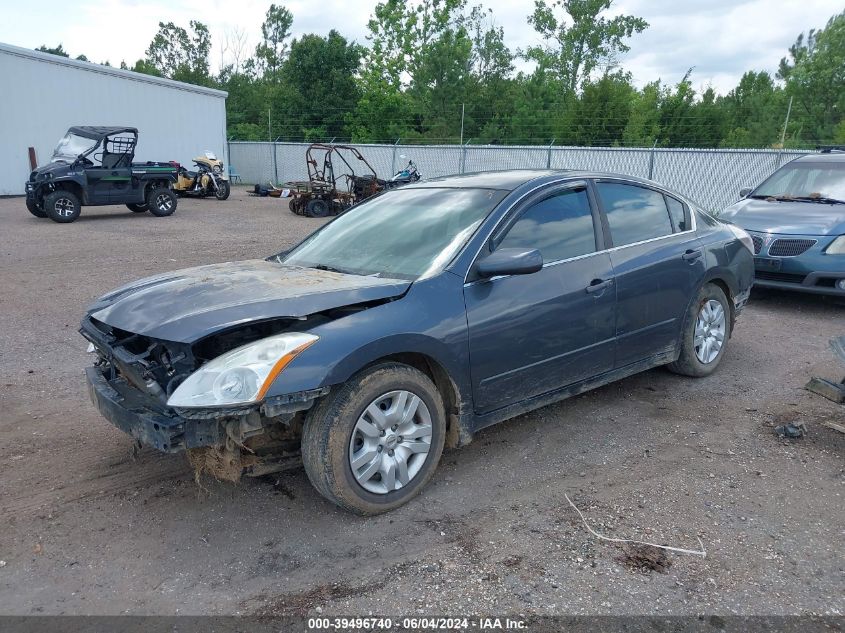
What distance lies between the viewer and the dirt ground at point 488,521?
106 inches

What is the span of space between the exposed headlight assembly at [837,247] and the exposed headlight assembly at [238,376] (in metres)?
6.50

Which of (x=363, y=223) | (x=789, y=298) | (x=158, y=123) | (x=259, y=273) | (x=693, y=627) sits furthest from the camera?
(x=158, y=123)

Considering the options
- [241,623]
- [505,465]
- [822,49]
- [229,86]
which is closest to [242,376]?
[241,623]

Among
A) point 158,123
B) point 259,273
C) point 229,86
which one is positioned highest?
point 229,86

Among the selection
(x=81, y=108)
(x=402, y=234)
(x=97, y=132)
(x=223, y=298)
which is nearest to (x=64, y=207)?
(x=97, y=132)

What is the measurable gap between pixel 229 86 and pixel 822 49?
41.1m

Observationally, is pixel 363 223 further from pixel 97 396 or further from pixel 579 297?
pixel 97 396

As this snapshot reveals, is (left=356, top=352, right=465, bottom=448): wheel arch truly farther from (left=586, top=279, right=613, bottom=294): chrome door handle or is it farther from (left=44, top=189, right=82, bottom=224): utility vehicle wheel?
(left=44, top=189, right=82, bottom=224): utility vehicle wheel

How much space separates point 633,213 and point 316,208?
14949 mm

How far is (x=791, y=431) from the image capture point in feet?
13.9

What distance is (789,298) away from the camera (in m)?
8.34

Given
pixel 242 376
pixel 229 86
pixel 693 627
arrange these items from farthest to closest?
pixel 229 86, pixel 242 376, pixel 693 627

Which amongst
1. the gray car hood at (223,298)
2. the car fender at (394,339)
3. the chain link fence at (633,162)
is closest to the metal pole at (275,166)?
the chain link fence at (633,162)

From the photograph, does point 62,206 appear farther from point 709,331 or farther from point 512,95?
point 512,95
